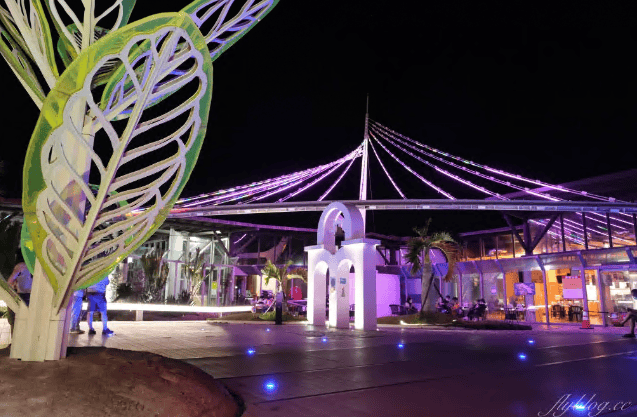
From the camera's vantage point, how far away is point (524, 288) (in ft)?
72.8

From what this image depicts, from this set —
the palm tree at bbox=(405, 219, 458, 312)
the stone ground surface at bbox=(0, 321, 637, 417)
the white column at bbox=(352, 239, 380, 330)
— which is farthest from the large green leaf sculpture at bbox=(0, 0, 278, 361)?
the palm tree at bbox=(405, 219, 458, 312)

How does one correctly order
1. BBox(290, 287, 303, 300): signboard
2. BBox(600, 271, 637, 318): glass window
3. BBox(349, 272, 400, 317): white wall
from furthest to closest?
BBox(290, 287, 303, 300): signboard, BBox(349, 272, 400, 317): white wall, BBox(600, 271, 637, 318): glass window

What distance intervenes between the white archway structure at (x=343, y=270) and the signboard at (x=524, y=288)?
1218cm

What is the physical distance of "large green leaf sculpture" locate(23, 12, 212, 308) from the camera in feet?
12.0

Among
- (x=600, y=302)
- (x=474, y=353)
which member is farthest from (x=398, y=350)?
(x=600, y=302)

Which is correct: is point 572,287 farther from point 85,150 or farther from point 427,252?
point 85,150

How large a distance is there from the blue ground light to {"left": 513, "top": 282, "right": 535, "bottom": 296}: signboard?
20.4 m

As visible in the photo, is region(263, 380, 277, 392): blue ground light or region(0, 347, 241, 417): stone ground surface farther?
region(263, 380, 277, 392): blue ground light

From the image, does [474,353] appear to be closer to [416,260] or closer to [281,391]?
[281,391]

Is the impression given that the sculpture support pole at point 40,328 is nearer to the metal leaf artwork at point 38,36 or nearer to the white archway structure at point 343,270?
the metal leaf artwork at point 38,36

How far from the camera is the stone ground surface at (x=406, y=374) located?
424 cm

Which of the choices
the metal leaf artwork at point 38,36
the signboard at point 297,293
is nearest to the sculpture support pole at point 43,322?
the metal leaf artwork at point 38,36

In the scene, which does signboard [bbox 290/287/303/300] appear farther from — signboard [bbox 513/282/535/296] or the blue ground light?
the blue ground light

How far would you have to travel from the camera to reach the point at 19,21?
421 cm
